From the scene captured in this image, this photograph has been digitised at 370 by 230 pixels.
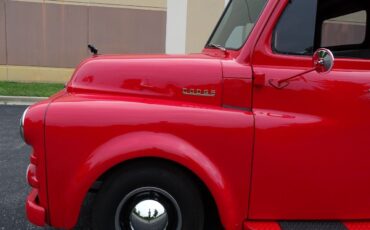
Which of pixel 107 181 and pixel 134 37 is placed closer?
pixel 107 181

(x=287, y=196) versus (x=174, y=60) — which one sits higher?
(x=174, y=60)

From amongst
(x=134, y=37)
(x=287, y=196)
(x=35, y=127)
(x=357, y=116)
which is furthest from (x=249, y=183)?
(x=134, y=37)

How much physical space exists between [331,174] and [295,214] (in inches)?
13.1

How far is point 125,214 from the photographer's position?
2.38 meters

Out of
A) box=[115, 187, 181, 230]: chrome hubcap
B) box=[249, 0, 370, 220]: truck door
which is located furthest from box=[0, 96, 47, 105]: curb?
box=[249, 0, 370, 220]: truck door

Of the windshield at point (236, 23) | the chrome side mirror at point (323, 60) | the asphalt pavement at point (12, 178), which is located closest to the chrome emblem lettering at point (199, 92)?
the windshield at point (236, 23)

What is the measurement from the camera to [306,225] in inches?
95.3

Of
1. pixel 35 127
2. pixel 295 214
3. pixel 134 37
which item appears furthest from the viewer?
pixel 134 37

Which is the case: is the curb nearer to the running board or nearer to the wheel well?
the wheel well

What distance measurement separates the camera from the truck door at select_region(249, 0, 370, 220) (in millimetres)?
2332

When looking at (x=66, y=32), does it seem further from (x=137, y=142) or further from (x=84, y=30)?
(x=137, y=142)

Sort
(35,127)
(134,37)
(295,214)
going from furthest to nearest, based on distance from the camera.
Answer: (134,37) → (295,214) → (35,127)

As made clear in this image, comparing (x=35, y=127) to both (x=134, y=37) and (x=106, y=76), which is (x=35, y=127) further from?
(x=134, y=37)

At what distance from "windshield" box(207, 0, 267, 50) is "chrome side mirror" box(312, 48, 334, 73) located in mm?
530
